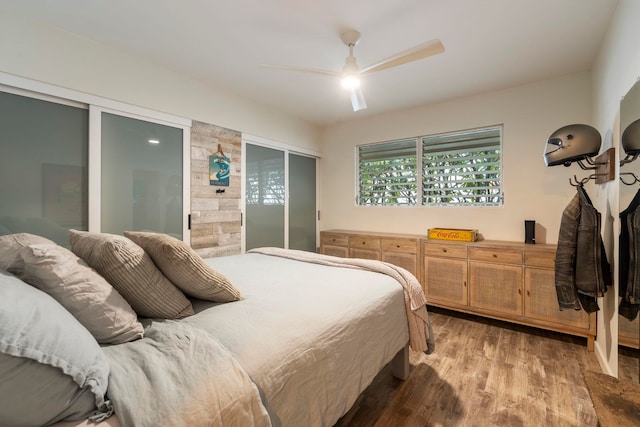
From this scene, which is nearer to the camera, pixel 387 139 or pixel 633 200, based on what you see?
pixel 633 200

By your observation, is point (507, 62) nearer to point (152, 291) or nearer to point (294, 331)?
point (294, 331)

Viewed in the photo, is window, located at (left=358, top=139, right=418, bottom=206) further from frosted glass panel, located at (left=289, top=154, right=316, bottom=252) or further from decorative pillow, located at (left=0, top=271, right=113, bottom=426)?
decorative pillow, located at (left=0, top=271, right=113, bottom=426)

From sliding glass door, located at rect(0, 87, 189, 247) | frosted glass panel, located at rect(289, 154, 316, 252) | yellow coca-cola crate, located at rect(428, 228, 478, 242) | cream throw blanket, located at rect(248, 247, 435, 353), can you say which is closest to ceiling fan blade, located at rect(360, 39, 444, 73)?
cream throw blanket, located at rect(248, 247, 435, 353)

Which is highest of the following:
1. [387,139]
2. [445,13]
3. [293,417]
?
[445,13]

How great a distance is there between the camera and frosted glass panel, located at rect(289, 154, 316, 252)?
4.35 metres

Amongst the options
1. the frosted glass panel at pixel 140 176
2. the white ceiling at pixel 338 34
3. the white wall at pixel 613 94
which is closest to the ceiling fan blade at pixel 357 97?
the white ceiling at pixel 338 34

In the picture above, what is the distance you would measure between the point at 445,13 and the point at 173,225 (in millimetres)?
3018

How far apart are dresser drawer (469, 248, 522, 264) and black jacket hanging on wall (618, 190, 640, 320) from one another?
3.68 feet

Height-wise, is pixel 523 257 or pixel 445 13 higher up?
pixel 445 13

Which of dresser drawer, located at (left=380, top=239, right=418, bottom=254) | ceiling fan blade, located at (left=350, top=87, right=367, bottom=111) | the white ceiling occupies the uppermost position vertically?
the white ceiling

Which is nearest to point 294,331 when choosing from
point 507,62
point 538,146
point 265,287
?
point 265,287

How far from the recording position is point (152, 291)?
1.21m

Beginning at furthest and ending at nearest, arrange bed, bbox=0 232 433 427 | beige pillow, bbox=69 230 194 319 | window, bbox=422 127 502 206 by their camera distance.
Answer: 1. window, bbox=422 127 502 206
2. beige pillow, bbox=69 230 194 319
3. bed, bbox=0 232 433 427

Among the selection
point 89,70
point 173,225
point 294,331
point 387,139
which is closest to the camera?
point 294,331
